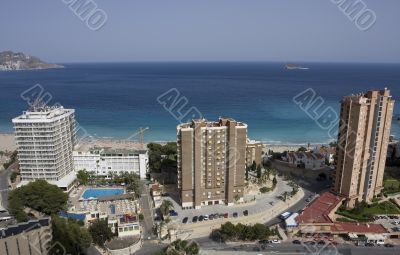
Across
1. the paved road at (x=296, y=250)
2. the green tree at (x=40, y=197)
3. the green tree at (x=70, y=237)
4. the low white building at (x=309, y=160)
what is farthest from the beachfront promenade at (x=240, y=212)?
the green tree at (x=40, y=197)

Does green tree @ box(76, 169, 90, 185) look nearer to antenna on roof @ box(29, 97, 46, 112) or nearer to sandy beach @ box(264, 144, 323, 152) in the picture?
antenna on roof @ box(29, 97, 46, 112)

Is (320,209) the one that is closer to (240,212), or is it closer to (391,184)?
(240,212)

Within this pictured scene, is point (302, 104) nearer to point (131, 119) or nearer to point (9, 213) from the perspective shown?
point (131, 119)

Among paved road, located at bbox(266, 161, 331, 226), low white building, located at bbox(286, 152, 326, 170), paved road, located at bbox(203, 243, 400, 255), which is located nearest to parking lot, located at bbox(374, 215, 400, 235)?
paved road, located at bbox(203, 243, 400, 255)

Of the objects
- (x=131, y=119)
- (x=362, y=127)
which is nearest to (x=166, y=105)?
(x=131, y=119)

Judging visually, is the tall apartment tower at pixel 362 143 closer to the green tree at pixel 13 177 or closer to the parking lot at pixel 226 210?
the parking lot at pixel 226 210
